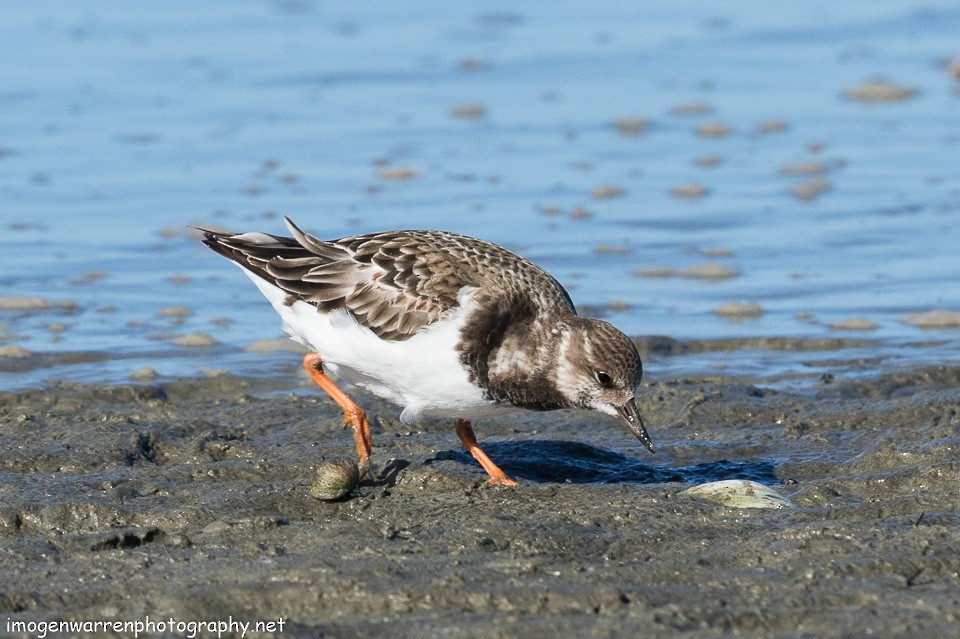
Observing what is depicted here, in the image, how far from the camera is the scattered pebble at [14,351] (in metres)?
6.48

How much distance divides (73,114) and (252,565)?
25.2ft

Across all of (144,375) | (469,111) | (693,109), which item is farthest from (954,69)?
(144,375)

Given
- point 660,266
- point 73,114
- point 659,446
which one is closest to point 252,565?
point 659,446

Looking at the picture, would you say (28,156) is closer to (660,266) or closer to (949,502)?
(660,266)

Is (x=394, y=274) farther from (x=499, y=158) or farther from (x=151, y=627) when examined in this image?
(x=499, y=158)

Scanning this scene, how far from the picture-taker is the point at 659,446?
17.3 feet

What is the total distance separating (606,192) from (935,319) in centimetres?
277

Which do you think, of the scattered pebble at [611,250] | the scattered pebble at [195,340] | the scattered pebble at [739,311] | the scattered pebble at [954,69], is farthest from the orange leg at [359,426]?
the scattered pebble at [954,69]

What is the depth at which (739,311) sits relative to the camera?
7344mm

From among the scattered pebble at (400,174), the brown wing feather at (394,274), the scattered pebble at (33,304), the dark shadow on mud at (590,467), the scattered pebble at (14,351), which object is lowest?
the scattered pebble at (33,304)

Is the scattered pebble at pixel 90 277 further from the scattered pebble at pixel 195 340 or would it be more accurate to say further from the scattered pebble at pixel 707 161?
the scattered pebble at pixel 707 161

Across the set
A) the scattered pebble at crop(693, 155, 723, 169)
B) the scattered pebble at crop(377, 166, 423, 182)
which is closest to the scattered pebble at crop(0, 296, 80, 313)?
the scattered pebble at crop(377, 166, 423, 182)

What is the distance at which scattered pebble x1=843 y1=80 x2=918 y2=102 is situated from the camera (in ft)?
36.9

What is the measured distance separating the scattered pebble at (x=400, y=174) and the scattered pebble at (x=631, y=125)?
178cm
